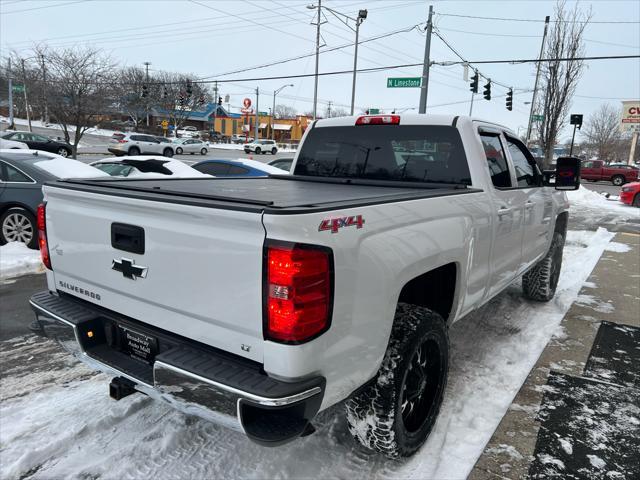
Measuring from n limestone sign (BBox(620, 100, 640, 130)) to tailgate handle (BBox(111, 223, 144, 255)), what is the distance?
66840mm

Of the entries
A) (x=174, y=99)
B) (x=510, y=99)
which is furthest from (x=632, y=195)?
(x=174, y=99)

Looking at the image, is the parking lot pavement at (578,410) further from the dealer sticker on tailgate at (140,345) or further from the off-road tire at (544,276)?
the dealer sticker on tailgate at (140,345)

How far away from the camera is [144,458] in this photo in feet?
8.69

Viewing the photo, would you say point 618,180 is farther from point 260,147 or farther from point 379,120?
point 379,120

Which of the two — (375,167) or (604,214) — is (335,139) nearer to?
(375,167)

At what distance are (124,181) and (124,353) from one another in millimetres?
1230

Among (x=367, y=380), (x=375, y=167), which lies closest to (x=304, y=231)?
(x=367, y=380)

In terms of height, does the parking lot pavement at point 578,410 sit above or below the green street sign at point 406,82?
below

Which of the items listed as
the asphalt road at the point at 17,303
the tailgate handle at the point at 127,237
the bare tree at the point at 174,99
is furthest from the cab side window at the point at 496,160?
the bare tree at the point at 174,99

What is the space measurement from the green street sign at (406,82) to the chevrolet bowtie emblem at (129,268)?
56.1ft

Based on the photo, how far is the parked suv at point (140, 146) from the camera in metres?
35.5

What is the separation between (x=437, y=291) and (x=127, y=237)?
1972 mm

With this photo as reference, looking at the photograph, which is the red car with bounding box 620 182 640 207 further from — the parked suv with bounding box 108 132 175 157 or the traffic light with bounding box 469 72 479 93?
the parked suv with bounding box 108 132 175 157

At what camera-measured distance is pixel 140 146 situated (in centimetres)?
3628
